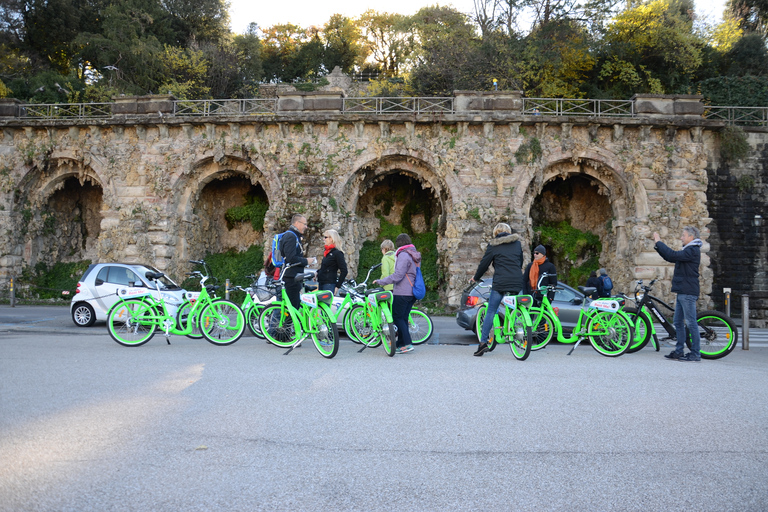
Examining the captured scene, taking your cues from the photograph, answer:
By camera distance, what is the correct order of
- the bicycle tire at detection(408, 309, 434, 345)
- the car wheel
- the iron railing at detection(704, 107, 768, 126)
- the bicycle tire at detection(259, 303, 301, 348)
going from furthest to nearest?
the iron railing at detection(704, 107, 768, 126) < the car wheel < the bicycle tire at detection(408, 309, 434, 345) < the bicycle tire at detection(259, 303, 301, 348)

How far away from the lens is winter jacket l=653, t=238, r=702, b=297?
843 centimetres

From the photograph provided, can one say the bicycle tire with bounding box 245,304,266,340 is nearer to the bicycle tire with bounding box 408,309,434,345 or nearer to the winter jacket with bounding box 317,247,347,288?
the winter jacket with bounding box 317,247,347,288

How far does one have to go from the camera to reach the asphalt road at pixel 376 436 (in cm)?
326

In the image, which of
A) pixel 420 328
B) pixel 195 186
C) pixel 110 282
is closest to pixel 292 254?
pixel 420 328

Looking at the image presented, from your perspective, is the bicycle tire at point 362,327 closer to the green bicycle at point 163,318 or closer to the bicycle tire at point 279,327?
the bicycle tire at point 279,327

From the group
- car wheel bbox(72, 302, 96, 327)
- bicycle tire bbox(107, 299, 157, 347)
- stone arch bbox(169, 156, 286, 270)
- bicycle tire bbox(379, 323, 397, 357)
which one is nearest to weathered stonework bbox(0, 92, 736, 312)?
stone arch bbox(169, 156, 286, 270)

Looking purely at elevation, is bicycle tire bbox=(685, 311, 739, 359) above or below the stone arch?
below

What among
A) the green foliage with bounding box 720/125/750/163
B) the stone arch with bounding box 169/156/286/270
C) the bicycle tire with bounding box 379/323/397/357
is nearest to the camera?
the bicycle tire with bounding box 379/323/397/357

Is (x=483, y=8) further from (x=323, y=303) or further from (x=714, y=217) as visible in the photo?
(x=323, y=303)

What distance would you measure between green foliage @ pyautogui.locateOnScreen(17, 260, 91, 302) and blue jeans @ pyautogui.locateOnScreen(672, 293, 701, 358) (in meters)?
22.9

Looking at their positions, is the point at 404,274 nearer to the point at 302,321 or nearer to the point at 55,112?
the point at 302,321

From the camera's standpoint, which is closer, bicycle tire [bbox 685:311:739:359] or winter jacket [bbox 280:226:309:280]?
winter jacket [bbox 280:226:309:280]

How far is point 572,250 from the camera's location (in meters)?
23.4

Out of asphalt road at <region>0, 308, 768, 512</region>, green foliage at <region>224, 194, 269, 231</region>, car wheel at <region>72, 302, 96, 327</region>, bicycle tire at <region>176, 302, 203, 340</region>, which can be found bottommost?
asphalt road at <region>0, 308, 768, 512</region>
